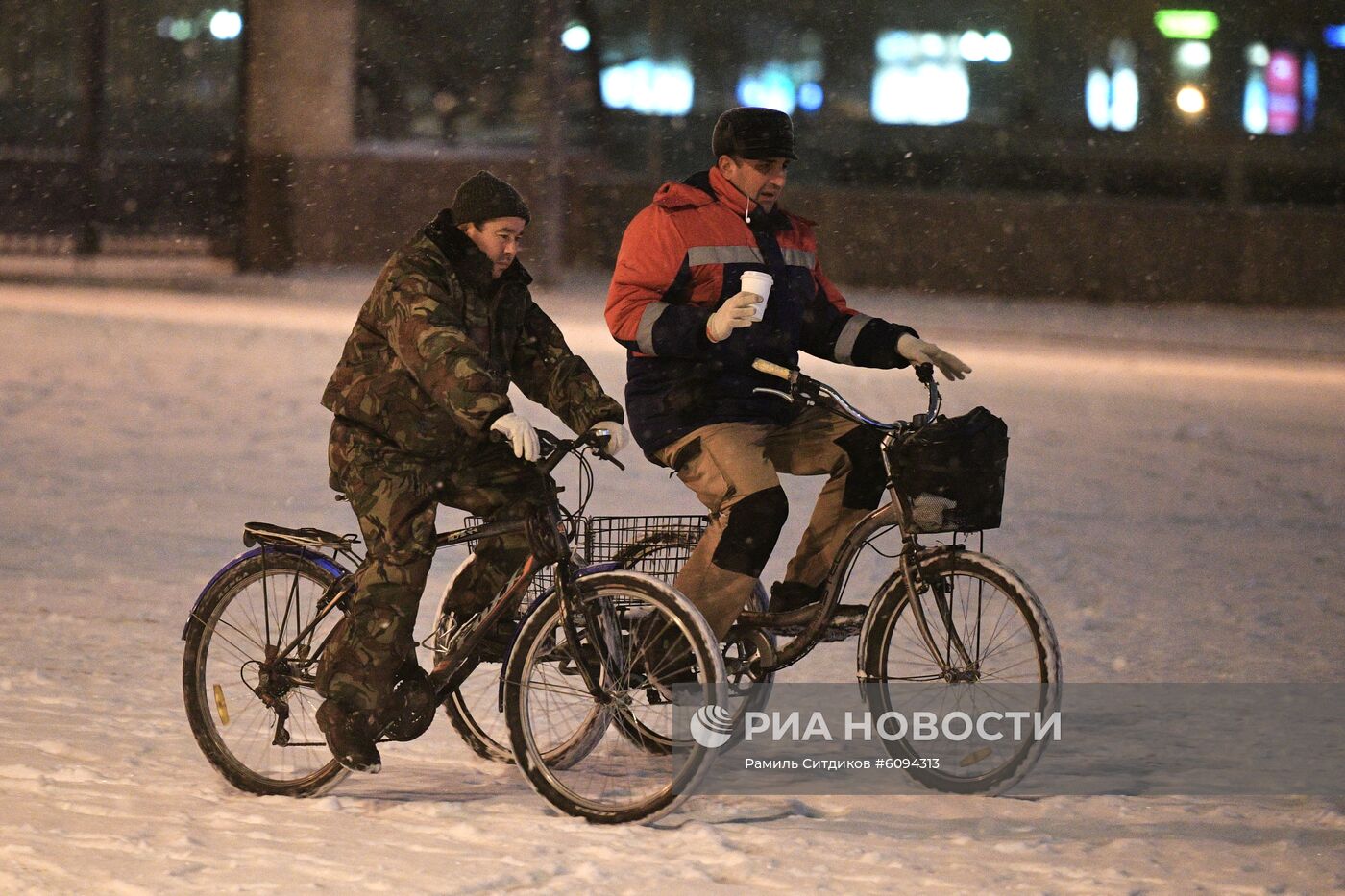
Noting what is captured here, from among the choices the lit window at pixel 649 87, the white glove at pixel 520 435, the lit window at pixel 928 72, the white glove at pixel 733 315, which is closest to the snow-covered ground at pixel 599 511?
the white glove at pixel 520 435

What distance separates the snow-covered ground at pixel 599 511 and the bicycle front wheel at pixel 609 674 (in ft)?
0.35

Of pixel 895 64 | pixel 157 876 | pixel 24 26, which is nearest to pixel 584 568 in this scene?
pixel 157 876

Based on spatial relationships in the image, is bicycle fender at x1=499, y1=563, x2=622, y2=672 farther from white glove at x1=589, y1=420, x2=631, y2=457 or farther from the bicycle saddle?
the bicycle saddle

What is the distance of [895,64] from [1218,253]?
4.32 metres

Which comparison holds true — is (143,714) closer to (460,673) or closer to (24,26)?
(460,673)

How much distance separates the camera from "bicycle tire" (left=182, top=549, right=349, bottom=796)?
4895mm

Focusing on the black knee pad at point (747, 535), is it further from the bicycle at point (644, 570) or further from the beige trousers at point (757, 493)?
the bicycle at point (644, 570)

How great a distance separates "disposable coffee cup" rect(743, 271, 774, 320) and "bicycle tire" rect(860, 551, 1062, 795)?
709mm

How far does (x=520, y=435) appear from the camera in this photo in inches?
170

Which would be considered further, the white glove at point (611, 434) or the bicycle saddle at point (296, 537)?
the bicycle saddle at point (296, 537)

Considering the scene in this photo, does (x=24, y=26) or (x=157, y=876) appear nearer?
(x=157, y=876)

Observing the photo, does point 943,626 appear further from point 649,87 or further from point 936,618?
point 649,87

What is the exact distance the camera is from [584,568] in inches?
181

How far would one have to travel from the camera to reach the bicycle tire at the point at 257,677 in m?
4.89
